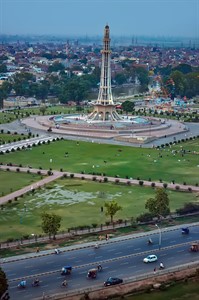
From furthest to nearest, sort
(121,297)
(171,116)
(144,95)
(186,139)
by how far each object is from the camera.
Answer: (144,95) < (171,116) < (186,139) < (121,297)

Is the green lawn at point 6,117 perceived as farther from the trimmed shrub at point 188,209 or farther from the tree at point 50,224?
the tree at point 50,224

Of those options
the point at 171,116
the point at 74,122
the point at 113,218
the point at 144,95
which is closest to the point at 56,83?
the point at 144,95

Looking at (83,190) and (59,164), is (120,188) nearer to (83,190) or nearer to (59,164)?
(83,190)

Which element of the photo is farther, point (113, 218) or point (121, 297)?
point (113, 218)

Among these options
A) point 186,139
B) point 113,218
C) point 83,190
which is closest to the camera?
point 113,218

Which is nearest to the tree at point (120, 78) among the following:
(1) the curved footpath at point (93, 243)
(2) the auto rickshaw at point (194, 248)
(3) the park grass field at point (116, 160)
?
(3) the park grass field at point (116, 160)

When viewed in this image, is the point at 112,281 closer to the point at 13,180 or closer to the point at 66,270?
the point at 66,270
